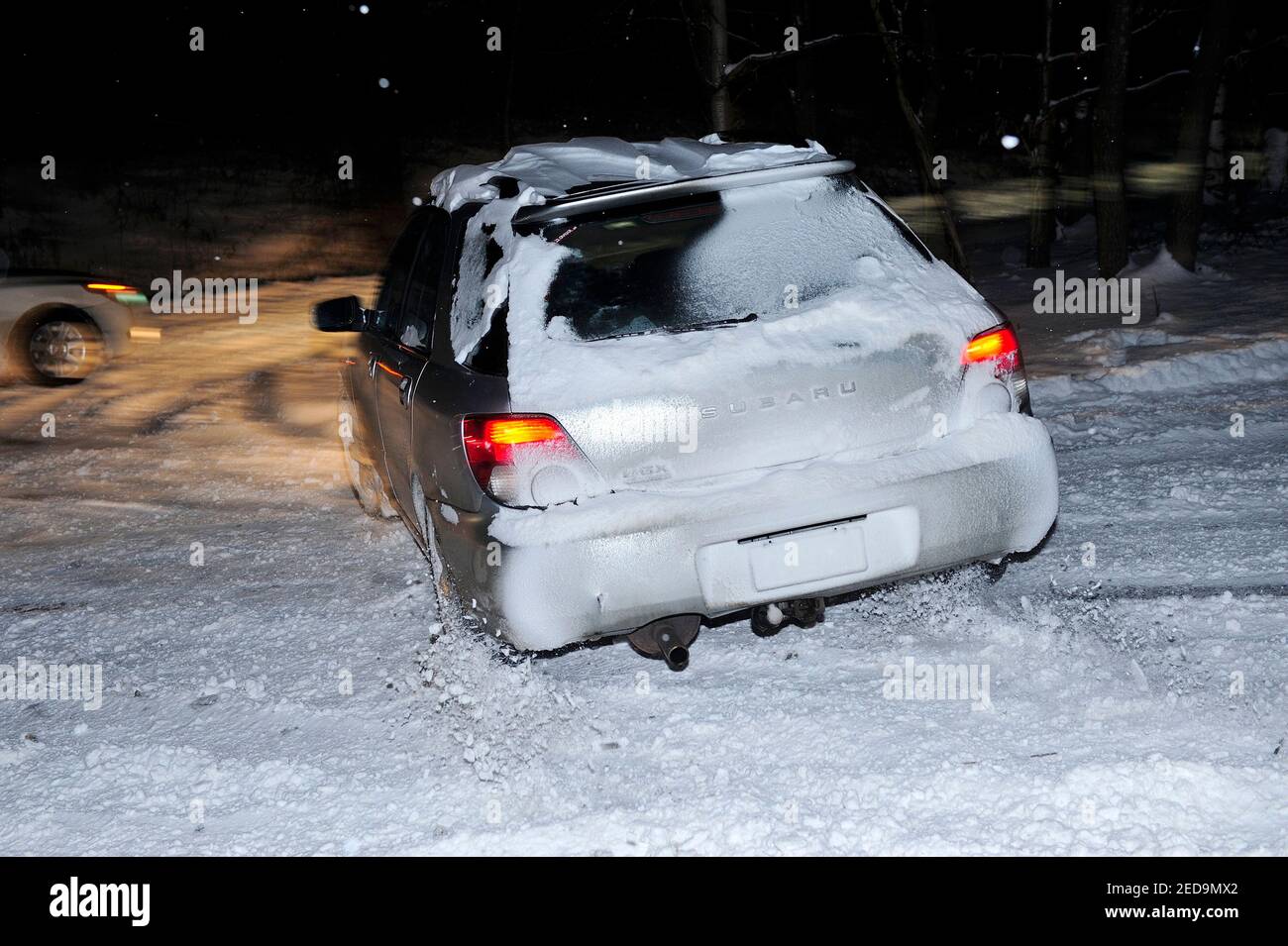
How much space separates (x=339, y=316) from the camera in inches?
217

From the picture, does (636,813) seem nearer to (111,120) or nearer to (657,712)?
(657,712)

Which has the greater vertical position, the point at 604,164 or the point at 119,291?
the point at 604,164

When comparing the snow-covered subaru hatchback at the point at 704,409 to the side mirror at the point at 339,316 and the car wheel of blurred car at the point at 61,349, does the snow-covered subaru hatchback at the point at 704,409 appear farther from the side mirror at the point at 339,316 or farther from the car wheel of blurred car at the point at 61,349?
the car wheel of blurred car at the point at 61,349

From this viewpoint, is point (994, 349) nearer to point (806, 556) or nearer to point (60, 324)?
point (806, 556)

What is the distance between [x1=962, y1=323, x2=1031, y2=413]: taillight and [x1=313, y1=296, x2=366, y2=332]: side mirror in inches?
112

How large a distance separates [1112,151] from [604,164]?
11019 millimetres

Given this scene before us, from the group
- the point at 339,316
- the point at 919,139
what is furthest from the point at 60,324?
the point at 919,139

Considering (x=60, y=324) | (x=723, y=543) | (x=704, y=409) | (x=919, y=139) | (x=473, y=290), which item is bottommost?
(x=60, y=324)

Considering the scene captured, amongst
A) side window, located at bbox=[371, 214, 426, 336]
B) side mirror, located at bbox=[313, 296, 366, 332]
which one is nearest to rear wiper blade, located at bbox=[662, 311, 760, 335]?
side window, located at bbox=[371, 214, 426, 336]

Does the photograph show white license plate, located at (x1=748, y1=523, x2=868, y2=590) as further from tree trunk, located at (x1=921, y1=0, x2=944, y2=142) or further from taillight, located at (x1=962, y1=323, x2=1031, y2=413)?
tree trunk, located at (x1=921, y1=0, x2=944, y2=142)

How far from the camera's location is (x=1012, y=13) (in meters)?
25.3

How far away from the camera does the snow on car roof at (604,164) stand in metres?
4.21

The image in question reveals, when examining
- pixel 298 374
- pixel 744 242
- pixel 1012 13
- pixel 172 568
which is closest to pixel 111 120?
pixel 1012 13

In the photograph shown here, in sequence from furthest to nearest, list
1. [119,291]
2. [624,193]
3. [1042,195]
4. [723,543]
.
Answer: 1. [1042,195]
2. [119,291]
3. [624,193]
4. [723,543]
